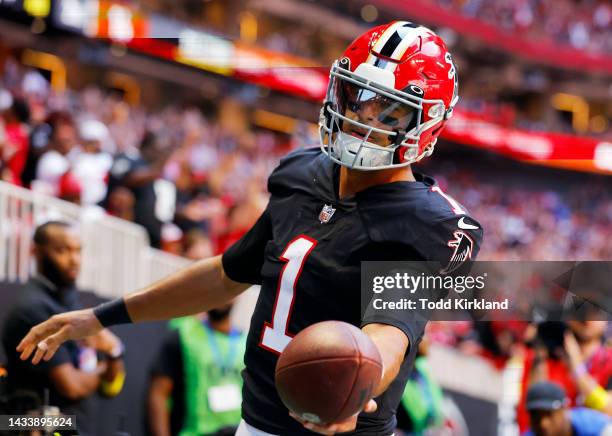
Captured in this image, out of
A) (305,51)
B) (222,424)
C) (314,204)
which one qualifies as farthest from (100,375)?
(305,51)

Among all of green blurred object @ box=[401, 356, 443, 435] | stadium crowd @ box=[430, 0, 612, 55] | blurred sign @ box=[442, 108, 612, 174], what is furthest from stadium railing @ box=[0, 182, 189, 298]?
stadium crowd @ box=[430, 0, 612, 55]

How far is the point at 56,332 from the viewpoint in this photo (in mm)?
2617

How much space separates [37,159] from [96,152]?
41 cm

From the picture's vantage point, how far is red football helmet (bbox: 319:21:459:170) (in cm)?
226

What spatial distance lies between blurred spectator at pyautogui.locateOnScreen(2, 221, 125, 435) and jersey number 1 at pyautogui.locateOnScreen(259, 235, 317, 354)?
1.15 metres

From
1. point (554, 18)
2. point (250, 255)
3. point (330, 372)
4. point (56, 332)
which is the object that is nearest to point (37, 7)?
point (56, 332)

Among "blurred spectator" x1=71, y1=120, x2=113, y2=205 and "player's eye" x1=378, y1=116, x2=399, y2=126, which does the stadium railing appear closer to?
"blurred spectator" x1=71, y1=120, x2=113, y2=205

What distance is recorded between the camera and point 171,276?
267 cm

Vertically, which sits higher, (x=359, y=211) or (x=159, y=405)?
(x=359, y=211)

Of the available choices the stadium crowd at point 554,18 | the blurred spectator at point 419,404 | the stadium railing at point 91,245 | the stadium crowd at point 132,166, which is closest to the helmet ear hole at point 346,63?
the blurred spectator at point 419,404

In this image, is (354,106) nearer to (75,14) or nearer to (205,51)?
(75,14)

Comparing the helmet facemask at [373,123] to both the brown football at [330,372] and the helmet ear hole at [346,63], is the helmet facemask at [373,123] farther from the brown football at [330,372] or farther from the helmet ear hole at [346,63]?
the brown football at [330,372]

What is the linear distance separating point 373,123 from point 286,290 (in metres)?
0.45

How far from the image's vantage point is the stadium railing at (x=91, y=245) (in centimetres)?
573
